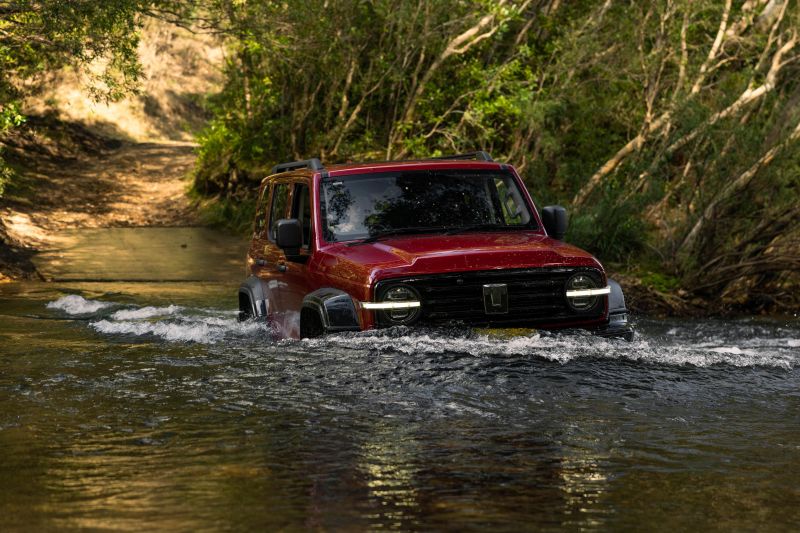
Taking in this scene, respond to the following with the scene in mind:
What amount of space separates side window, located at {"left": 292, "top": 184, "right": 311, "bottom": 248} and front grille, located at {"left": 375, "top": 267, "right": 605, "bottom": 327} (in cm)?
161

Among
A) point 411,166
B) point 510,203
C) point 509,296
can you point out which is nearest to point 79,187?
point 411,166

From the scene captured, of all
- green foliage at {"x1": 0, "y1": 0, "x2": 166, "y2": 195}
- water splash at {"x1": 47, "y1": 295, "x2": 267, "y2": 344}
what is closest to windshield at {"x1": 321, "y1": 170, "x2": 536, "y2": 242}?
water splash at {"x1": 47, "y1": 295, "x2": 267, "y2": 344}

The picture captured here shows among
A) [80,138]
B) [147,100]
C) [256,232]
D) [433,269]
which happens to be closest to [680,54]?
[256,232]

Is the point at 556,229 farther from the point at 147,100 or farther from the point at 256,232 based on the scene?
the point at 147,100

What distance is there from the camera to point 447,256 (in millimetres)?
8648

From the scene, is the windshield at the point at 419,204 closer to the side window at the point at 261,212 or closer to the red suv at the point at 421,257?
the red suv at the point at 421,257

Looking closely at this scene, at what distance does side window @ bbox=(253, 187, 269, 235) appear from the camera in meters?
11.8

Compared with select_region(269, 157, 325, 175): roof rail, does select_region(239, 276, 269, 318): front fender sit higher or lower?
→ lower

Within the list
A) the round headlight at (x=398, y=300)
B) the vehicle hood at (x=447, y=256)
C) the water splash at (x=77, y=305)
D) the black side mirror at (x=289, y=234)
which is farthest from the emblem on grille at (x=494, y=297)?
the water splash at (x=77, y=305)

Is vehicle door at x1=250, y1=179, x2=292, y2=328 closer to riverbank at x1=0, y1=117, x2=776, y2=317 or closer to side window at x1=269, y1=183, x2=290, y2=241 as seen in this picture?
side window at x1=269, y1=183, x2=290, y2=241

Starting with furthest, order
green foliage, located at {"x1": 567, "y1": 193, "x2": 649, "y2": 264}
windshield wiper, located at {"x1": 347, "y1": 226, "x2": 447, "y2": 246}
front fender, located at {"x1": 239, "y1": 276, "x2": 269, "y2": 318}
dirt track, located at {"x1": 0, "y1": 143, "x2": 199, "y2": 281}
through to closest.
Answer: dirt track, located at {"x1": 0, "y1": 143, "x2": 199, "y2": 281} → green foliage, located at {"x1": 567, "y1": 193, "x2": 649, "y2": 264} → front fender, located at {"x1": 239, "y1": 276, "x2": 269, "y2": 318} → windshield wiper, located at {"x1": 347, "y1": 226, "x2": 447, "y2": 246}

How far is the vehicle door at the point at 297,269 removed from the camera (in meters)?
9.86

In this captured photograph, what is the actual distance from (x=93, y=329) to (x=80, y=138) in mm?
28487

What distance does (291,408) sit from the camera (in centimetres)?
796
